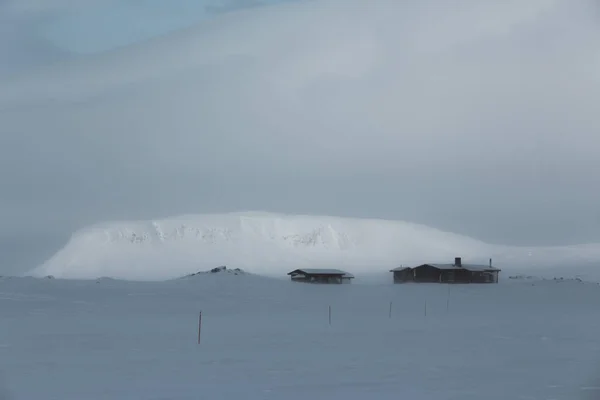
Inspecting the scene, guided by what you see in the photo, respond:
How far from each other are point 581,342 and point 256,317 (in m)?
18.2

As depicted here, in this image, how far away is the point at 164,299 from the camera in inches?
2270

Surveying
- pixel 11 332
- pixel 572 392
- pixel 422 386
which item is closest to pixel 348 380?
pixel 422 386

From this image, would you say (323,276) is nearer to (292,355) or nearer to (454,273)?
(454,273)

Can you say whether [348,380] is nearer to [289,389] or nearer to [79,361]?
[289,389]

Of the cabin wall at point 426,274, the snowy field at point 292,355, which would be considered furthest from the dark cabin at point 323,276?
the snowy field at point 292,355

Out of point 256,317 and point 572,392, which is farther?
point 256,317

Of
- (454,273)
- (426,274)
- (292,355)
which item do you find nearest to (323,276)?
(426,274)

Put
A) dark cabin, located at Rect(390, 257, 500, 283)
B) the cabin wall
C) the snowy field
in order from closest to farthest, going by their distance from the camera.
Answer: the snowy field → dark cabin, located at Rect(390, 257, 500, 283) → the cabin wall

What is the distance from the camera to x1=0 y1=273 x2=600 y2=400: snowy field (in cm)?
1621

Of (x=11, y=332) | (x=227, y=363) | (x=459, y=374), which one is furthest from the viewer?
(x=11, y=332)

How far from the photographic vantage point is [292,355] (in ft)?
72.8

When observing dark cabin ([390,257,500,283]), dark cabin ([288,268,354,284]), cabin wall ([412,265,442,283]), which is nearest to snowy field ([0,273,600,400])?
dark cabin ([288,268,354,284])

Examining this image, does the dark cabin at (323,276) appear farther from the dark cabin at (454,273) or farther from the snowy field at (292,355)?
the snowy field at (292,355)

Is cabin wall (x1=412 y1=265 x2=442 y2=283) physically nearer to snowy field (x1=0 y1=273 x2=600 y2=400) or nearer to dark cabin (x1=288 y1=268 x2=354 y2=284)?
dark cabin (x1=288 y1=268 x2=354 y2=284)
